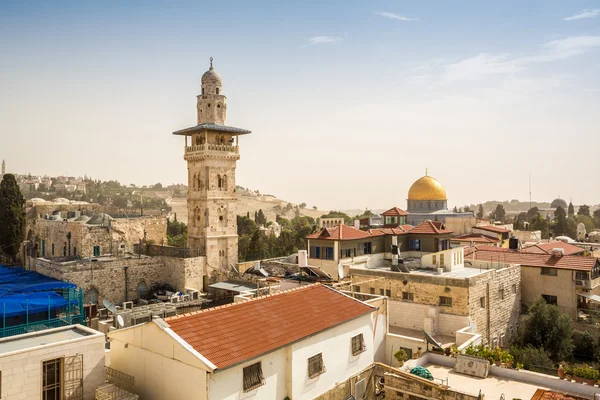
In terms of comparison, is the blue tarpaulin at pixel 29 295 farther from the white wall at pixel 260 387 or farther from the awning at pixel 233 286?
the white wall at pixel 260 387

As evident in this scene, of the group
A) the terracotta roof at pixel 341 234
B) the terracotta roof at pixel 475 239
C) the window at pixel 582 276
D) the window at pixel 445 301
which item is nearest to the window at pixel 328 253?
the terracotta roof at pixel 341 234

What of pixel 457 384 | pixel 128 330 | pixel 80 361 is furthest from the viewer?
pixel 457 384

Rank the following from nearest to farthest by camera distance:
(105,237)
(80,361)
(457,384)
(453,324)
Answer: (80,361) → (457,384) → (453,324) → (105,237)

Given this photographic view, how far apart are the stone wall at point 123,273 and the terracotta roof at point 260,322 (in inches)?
644

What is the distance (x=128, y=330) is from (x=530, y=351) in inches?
719

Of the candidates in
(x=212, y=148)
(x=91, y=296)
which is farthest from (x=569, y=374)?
(x=212, y=148)

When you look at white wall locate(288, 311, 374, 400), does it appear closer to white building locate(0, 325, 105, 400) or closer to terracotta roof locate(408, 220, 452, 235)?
white building locate(0, 325, 105, 400)

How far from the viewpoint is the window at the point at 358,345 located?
53.3 feet

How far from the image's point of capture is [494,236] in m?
44.4

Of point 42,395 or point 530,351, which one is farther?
point 530,351

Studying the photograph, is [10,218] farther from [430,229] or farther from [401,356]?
[401,356]

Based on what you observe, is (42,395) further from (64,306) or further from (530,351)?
(530,351)

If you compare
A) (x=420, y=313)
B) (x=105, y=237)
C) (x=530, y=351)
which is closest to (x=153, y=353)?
(x=420, y=313)

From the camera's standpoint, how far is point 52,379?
11945mm
